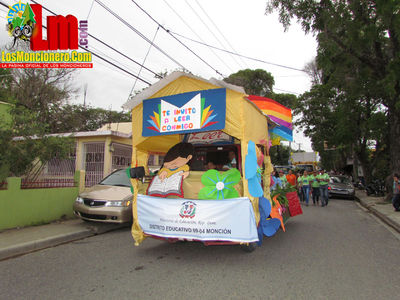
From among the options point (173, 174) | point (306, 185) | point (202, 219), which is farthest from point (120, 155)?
point (306, 185)

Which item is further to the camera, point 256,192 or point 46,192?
point 46,192

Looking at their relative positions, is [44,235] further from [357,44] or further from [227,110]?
[357,44]

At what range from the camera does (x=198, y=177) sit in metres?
4.89

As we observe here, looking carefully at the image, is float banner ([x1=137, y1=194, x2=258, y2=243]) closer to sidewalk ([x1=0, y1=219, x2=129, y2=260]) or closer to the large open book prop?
the large open book prop

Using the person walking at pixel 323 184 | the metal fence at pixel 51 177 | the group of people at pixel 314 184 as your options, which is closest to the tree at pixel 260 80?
the group of people at pixel 314 184

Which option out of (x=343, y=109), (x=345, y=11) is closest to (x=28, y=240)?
(x=345, y=11)

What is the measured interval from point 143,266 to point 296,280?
226 cm

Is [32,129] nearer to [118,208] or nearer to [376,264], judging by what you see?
[118,208]

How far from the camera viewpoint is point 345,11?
39.3 ft

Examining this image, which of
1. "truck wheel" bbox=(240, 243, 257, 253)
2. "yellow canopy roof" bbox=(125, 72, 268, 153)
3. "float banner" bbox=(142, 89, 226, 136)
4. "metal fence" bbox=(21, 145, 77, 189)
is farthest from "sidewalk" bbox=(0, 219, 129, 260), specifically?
"truck wheel" bbox=(240, 243, 257, 253)

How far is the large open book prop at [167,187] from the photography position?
4750 mm

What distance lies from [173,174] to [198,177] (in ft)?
1.55

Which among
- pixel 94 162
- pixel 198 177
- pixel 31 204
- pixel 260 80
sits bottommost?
pixel 31 204

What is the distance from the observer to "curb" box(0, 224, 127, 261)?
5.05 m
